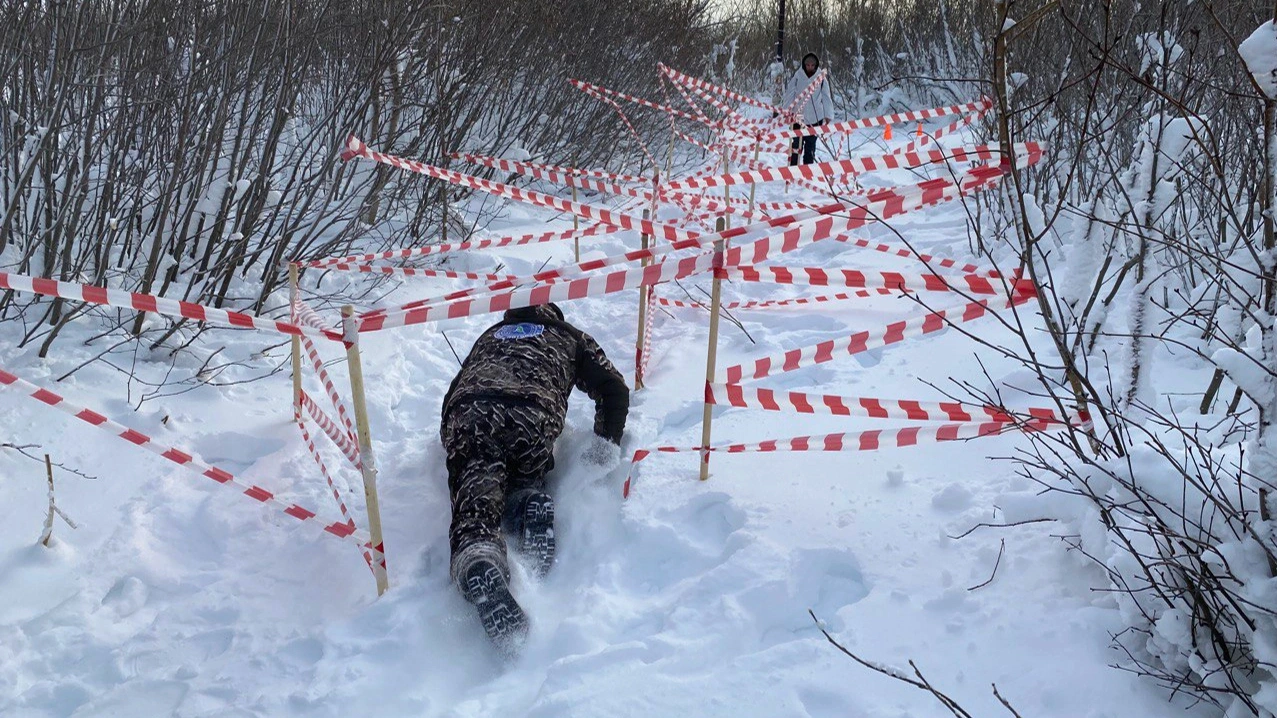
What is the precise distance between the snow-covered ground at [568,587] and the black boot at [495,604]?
77 mm

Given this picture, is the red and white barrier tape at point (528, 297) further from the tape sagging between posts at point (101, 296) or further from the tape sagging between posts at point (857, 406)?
the tape sagging between posts at point (857, 406)

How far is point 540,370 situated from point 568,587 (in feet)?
3.05

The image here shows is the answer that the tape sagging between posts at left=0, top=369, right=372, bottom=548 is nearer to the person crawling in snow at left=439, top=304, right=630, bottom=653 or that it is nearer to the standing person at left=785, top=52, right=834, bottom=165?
the person crawling in snow at left=439, top=304, right=630, bottom=653

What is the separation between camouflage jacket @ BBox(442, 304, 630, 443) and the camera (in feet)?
11.1

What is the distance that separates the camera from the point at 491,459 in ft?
10.5

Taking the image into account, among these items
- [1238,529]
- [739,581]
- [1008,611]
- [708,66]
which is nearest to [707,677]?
[739,581]

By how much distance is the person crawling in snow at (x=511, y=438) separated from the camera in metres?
2.76

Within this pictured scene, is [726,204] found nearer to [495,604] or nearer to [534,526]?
[534,526]

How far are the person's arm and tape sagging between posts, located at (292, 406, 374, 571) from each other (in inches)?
41.4

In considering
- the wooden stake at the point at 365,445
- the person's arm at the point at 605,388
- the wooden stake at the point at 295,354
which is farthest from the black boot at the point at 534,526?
the wooden stake at the point at 295,354

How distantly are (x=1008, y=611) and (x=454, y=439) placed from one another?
1868mm

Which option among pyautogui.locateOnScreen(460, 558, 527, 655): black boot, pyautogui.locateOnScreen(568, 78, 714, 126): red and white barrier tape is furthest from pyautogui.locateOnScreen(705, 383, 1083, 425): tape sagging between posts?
pyautogui.locateOnScreen(568, 78, 714, 126): red and white barrier tape

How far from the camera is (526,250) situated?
23.9 feet

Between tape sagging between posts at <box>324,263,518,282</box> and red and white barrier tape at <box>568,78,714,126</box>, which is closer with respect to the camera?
tape sagging between posts at <box>324,263,518,282</box>
